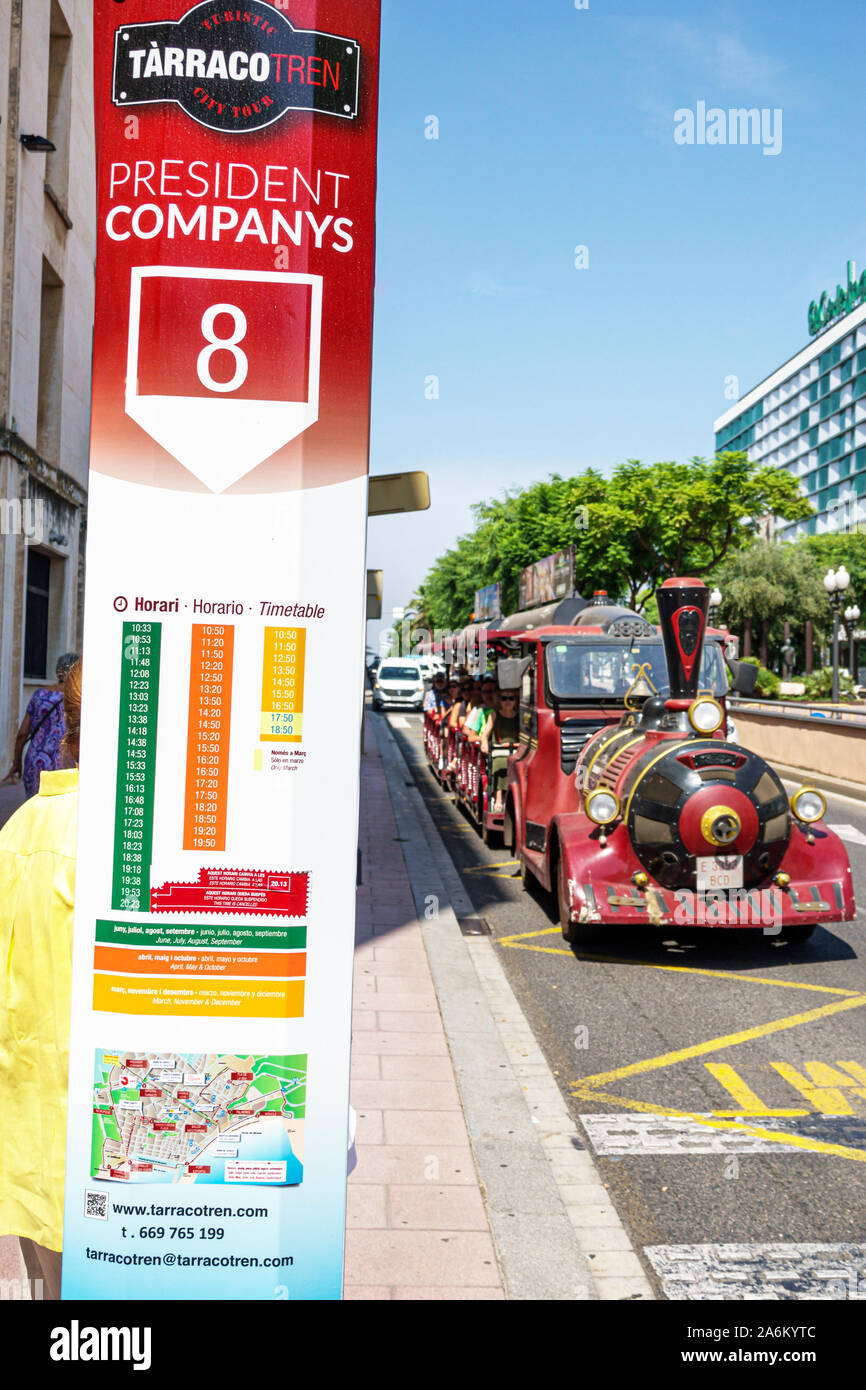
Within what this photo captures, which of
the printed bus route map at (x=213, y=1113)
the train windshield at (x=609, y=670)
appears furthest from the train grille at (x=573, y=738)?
the printed bus route map at (x=213, y=1113)

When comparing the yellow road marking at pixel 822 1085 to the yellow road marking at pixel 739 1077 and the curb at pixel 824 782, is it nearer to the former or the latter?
the yellow road marking at pixel 739 1077

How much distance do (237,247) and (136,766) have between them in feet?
3.35

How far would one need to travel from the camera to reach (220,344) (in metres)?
2.17

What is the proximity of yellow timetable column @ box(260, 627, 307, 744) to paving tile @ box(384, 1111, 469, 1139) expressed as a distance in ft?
9.09

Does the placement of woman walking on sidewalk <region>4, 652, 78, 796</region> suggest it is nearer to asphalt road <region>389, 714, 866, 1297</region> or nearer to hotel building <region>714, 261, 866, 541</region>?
asphalt road <region>389, 714, 866, 1297</region>

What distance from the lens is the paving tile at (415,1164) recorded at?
4090 mm

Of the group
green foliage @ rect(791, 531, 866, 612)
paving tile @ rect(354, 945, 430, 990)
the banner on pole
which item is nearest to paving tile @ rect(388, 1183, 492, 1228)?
paving tile @ rect(354, 945, 430, 990)

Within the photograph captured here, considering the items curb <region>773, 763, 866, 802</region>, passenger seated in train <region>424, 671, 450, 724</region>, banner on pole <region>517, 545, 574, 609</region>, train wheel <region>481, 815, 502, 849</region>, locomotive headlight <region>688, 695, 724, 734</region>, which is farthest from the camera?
passenger seated in train <region>424, 671, 450, 724</region>

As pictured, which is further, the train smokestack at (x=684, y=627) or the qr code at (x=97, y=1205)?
the train smokestack at (x=684, y=627)

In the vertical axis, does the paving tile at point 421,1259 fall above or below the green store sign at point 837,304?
below

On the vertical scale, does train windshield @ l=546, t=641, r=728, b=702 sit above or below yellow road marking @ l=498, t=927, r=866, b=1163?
above

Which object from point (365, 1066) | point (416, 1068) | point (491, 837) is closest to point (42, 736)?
point (365, 1066)

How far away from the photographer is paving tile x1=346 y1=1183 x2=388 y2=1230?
3736 millimetres

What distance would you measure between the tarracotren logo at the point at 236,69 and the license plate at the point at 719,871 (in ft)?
19.0
